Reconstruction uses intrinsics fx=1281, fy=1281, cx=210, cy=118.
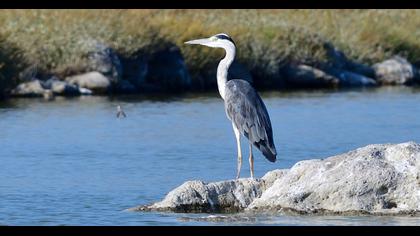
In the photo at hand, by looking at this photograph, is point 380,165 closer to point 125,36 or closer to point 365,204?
point 365,204

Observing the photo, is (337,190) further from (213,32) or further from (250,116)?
(213,32)

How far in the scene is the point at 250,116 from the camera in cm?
1395

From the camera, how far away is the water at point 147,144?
13.6m

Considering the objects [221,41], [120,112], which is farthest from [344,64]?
Answer: [221,41]

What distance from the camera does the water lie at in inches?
536

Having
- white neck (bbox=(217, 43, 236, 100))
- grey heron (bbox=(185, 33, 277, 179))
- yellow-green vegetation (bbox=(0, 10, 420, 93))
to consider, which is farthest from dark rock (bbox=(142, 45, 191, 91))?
grey heron (bbox=(185, 33, 277, 179))

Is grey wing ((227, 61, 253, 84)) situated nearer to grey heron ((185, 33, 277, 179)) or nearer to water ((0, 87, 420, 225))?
water ((0, 87, 420, 225))

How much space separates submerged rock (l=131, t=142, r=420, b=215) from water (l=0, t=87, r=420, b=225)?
0.22 metres

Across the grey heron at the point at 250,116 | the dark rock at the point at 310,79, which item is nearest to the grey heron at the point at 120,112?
the dark rock at the point at 310,79

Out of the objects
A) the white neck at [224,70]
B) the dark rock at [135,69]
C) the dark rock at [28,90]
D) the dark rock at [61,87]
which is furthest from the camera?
the dark rock at [135,69]

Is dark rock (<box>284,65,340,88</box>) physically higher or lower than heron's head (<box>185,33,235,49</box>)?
lower

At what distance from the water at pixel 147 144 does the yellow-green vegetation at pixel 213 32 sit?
2.33 meters

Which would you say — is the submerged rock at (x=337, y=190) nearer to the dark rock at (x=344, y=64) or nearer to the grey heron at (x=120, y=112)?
the grey heron at (x=120, y=112)

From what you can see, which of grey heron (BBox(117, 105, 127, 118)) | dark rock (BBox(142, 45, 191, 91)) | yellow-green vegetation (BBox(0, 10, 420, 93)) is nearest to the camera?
grey heron (BBox(117, 105, 127, 118))
